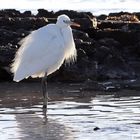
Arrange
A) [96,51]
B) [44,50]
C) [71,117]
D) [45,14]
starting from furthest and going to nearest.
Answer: [45,14] < [96,51] < [44,50] < [71,117]

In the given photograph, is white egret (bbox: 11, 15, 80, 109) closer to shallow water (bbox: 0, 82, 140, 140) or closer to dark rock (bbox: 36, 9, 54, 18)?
shallow water (bbox: 0, 82, 140, 140)

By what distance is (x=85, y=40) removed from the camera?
16.5m

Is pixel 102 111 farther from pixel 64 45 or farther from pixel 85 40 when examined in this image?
pixel 85 40

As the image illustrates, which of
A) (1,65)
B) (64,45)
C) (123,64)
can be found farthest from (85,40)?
(64,45)

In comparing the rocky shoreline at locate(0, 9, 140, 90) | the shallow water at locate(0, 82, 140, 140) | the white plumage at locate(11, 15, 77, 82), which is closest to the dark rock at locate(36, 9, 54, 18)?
the rocky shoreline at locate(0, 9, 140, 90)

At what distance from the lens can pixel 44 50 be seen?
1201 centimetres

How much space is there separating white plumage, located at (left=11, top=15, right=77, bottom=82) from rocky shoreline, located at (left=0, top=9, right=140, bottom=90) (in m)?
1.37

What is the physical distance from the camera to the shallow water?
28.0 feet

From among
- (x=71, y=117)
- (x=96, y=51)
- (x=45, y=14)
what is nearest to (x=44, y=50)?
(x=71, y=117)

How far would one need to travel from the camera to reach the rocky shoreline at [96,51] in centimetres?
1422

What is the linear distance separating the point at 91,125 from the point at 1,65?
5545mm

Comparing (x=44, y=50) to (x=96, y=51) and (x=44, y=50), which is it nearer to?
(x=44, y=50)

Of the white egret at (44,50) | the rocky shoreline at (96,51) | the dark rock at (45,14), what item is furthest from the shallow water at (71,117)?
the dark rock at (45,14)

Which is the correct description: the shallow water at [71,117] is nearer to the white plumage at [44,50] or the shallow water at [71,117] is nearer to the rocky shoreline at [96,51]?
the white plumage at [44,50]
